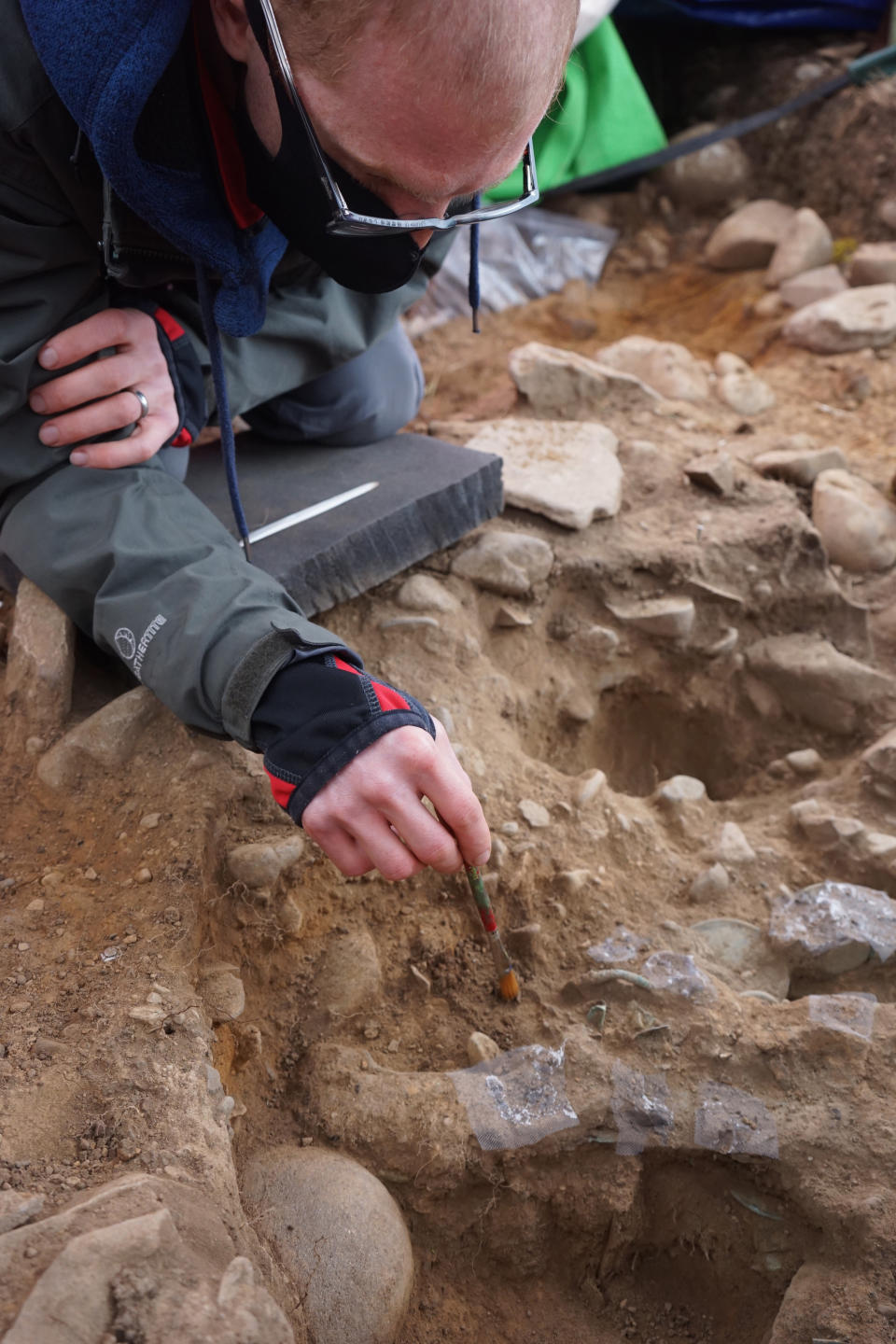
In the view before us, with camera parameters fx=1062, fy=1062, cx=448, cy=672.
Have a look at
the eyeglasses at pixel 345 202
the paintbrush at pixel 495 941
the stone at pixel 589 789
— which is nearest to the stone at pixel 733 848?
the stone at pixel 589 789

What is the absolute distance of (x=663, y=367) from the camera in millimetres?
3514

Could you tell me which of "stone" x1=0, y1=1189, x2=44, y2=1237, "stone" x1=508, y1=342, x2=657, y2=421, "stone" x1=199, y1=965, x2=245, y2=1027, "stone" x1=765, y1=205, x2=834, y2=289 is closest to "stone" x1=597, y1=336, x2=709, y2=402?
"stone" x1=508, y1=342, x2=657, y2=421

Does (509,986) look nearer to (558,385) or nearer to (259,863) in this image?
(259,863)

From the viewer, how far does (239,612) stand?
1646mm

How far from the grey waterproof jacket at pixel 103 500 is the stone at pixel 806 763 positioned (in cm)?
123

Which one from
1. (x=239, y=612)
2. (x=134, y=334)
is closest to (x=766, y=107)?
(x=134, y=334)

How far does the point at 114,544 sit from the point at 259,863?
573 mm

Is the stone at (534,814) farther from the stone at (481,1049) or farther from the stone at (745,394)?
the stone at (745,394)

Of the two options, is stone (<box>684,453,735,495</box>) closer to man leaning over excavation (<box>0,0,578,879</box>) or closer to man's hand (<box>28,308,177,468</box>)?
man leaning over excavation (<box>0,0,578,879</box>)

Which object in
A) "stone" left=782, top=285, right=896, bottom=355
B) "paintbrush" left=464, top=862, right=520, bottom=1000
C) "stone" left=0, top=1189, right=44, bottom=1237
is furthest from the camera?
"stone" left=782, top=285, right=896, bottom=355

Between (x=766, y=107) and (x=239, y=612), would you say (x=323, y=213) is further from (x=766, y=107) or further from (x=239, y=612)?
(x=766, y=107)

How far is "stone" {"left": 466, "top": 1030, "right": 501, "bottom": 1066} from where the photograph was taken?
5.34 ft

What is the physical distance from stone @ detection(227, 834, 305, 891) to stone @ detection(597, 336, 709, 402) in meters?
2.27

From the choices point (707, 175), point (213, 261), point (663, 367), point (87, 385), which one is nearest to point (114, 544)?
point (87, 385)
